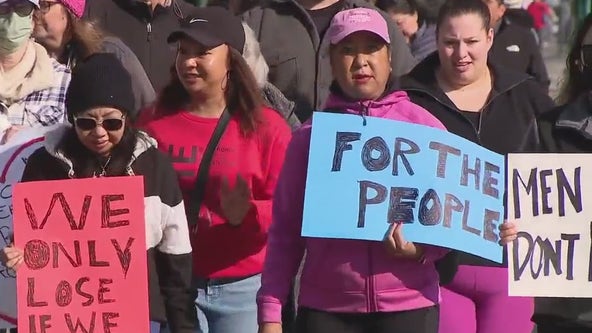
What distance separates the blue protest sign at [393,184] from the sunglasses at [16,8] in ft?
4.35

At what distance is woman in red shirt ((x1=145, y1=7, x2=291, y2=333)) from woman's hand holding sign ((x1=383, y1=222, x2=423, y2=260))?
1.02 m

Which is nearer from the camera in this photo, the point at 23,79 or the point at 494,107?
the point at 23,79

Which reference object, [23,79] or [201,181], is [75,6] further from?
[201,181]

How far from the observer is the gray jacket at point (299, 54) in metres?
6.99

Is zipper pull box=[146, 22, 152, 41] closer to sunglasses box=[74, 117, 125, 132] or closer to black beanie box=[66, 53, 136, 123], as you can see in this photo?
black beanie box=[66, 53, 136, 123]

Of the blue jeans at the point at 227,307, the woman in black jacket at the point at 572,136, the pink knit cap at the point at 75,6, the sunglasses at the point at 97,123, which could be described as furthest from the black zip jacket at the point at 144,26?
the woman in black jacket at the point at 572,136

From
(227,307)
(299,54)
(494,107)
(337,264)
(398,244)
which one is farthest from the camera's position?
(299,54)

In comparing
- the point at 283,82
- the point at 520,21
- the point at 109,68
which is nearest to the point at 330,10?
the point at 283,82

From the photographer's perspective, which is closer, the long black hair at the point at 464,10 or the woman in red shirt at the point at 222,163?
the woman in red shirt at the point at 222,163

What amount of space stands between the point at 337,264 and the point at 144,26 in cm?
253

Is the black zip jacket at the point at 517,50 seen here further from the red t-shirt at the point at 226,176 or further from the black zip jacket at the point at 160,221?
the black zip jacket at the point at 160,221

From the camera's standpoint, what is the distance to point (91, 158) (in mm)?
5164

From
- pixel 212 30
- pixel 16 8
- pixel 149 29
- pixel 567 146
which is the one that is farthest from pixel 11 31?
pixel 567 146

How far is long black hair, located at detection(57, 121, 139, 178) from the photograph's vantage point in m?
5.14
